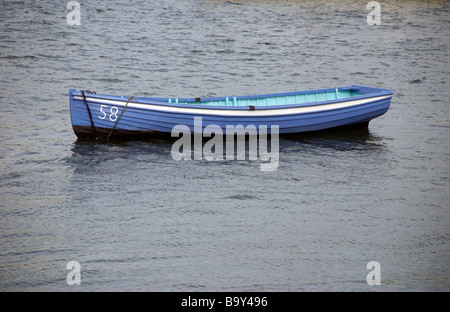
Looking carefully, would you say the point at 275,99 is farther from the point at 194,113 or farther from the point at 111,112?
the point at 111,112

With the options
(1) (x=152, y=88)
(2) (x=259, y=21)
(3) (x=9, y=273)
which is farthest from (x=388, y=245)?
(2) (x=259, y=21)

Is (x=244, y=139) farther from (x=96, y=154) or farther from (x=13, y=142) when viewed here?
(x=13, y=142)

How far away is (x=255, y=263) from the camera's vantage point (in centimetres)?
1084

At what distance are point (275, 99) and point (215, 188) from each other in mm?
6274

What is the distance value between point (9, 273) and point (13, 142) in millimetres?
8192

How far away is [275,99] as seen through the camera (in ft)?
65.3

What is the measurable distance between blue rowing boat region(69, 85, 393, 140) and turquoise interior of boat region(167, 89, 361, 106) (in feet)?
0.11

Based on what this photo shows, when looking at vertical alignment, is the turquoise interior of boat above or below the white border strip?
above

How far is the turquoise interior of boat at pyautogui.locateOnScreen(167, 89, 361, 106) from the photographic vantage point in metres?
19.1

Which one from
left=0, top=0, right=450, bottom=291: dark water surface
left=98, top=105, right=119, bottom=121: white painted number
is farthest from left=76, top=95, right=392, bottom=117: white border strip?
left=0, top=0, right=450, bottom=291: dark water surface

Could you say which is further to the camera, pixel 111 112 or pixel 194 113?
pixel 194 113

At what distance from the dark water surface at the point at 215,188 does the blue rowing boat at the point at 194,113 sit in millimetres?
494

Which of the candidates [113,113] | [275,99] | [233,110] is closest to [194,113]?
[233,110]

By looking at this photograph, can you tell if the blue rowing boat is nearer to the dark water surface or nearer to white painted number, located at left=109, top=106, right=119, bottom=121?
white painted number, located at left=109, top=106, right=119, bottom=121
